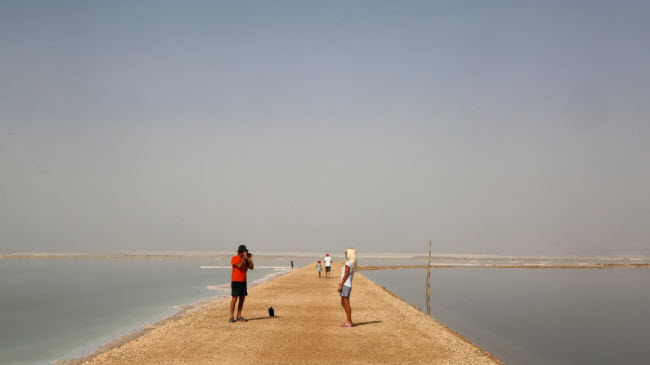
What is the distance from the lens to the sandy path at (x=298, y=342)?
12773 millimetres

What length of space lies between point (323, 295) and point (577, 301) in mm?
23017

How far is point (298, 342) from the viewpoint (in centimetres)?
1456

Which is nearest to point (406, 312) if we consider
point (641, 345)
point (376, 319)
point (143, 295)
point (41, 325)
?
point (376, 319)

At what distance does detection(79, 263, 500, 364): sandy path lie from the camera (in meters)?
12.8

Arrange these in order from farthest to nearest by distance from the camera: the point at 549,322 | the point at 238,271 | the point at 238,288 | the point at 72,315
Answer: the point at 549,322
the point at 72,315
the point at 238,288
the point at 238,271

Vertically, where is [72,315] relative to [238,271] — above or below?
below

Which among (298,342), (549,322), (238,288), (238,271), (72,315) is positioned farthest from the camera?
(549,322)

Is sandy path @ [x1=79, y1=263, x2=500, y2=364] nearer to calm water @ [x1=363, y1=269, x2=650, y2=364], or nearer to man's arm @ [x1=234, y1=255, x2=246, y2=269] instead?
man's arm @ [x1=234, y1=255, x2=246, y2=269]

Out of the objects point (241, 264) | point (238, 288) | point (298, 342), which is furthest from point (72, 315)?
point (298, 342)

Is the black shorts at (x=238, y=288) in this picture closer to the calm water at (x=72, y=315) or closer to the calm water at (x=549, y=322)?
the calm water at (x=72, y=315)

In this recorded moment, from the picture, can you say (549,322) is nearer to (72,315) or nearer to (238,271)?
(238,271)

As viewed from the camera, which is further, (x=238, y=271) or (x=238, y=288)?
(x=238, y=288)

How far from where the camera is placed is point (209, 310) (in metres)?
21.9

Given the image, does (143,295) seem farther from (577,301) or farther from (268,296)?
(577,301)
